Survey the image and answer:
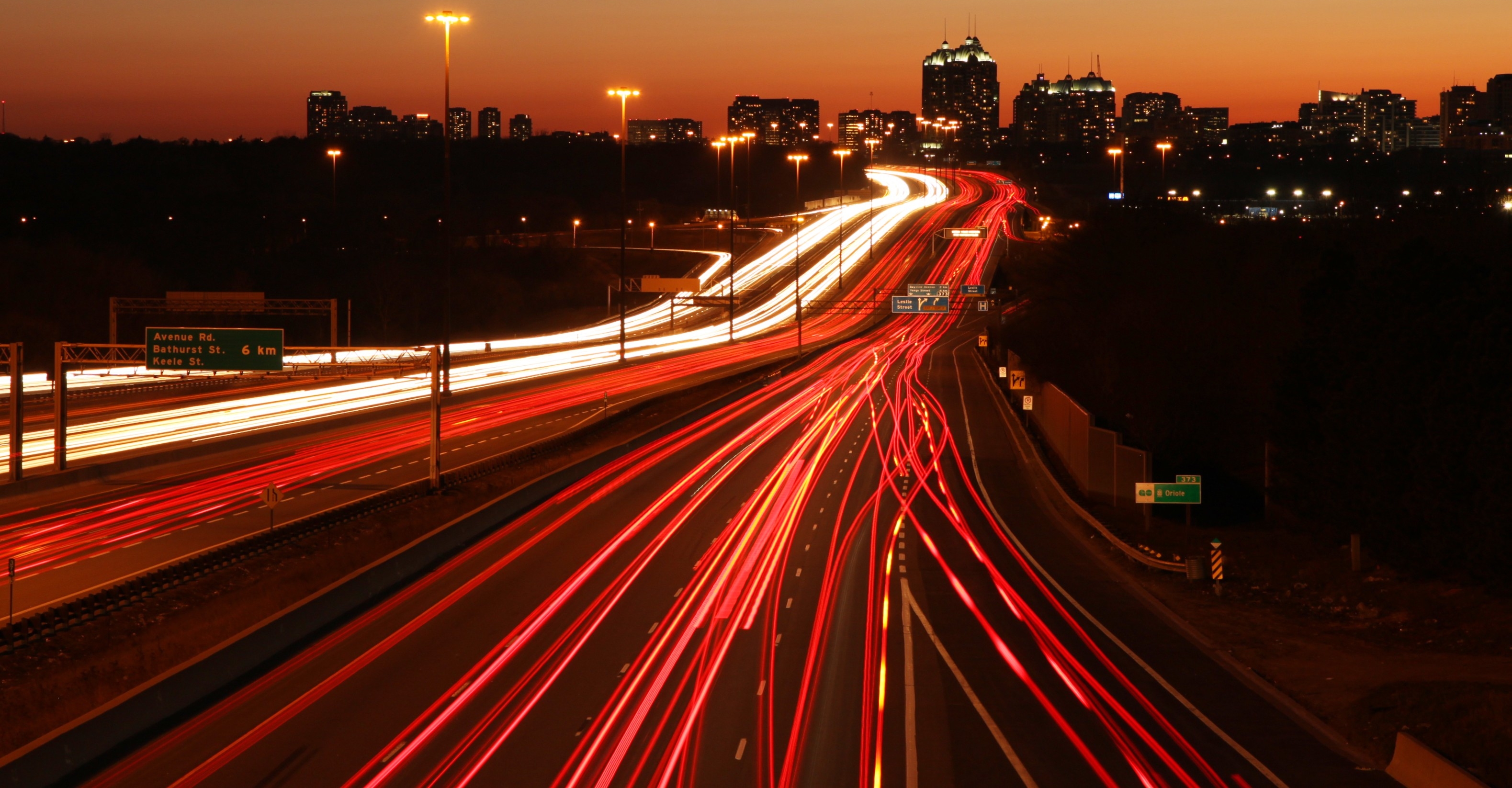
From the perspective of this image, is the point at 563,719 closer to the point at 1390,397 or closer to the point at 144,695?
the point at 144,695

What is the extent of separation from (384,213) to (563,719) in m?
138

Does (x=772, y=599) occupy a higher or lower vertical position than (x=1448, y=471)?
lower

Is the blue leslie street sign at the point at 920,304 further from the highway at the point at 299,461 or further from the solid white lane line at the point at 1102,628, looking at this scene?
the solid white lane line at the point at 1102,628

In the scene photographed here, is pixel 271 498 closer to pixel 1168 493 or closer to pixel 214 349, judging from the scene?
pixel 214 349

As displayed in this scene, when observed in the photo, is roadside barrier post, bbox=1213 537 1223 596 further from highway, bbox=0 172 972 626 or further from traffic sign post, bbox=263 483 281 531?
highway, bbox=0 172 972 626

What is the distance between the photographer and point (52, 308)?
76.0 metres

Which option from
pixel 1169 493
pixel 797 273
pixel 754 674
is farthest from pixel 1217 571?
pixel 797 273

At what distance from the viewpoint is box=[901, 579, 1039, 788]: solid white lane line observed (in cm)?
1334

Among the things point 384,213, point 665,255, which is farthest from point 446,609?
point 384,213

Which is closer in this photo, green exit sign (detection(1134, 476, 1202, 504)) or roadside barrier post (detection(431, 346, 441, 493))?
green exit sign (detection(1134, 476, 1202, 504))

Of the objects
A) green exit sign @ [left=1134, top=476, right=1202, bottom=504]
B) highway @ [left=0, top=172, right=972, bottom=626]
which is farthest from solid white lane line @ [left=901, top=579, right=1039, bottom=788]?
highway @ [left=0, top=172, right=972, bottom=626]

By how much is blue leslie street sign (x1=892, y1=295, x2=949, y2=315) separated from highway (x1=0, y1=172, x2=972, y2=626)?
7994 mm

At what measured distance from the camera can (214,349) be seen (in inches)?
1549

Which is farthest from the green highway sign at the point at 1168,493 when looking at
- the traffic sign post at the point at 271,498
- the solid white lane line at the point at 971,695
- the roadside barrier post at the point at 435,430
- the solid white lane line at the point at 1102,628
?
the traffic sign post at the point at 271,498
